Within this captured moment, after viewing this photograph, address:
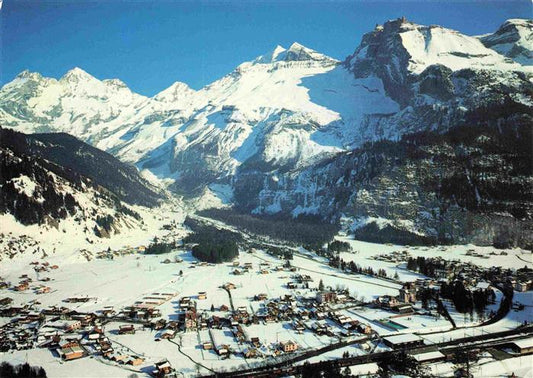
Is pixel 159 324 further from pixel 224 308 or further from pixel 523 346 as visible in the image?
pixel 523 346

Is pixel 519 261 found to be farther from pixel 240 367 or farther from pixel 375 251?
pixel 240 367

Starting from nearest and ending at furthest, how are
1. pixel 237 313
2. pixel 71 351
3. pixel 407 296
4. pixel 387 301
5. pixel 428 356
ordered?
1. pixel 428 356
2. pixel 71 351
3. pixel 237 313
4. pixel 387 301
5. pixel 407 296

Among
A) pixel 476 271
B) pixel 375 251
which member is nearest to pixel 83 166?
pixel 375 251

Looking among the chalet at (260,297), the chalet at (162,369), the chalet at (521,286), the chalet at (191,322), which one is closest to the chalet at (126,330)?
the chalet at (191,322)

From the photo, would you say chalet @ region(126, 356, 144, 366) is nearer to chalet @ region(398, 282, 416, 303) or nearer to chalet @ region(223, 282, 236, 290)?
chalet @ region(223, 282, 236, 290)

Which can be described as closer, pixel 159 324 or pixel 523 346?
pixel 523 346

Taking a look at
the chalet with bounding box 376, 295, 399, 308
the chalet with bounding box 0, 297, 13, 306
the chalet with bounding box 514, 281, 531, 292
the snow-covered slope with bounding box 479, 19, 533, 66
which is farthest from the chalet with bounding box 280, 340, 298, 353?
the snow-covered slope with bounding box 479, 19, 533, 66

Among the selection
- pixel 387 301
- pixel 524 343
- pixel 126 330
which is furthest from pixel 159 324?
pixel 524 343
